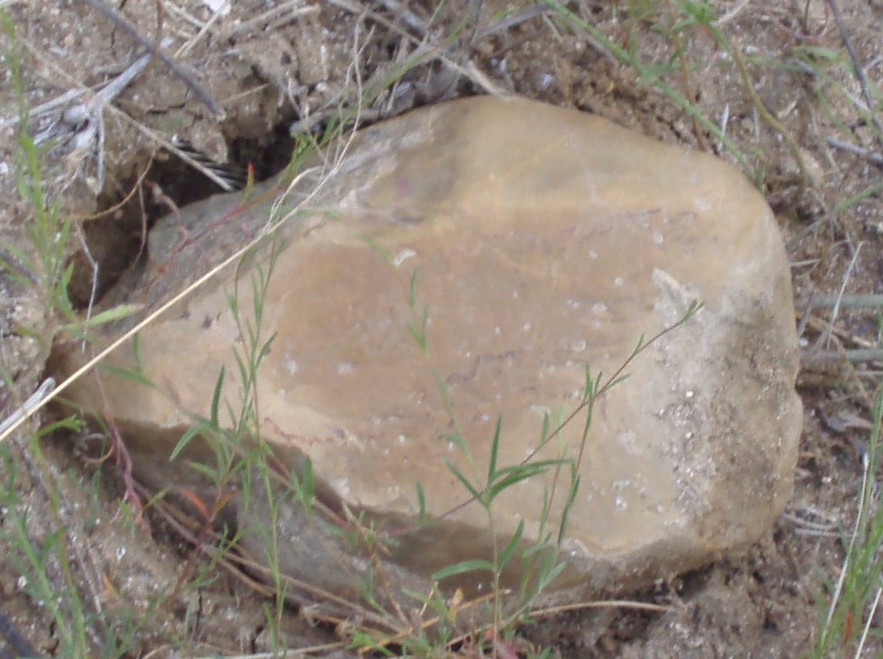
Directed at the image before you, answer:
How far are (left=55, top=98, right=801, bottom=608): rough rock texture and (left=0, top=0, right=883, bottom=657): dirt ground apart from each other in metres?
0.11

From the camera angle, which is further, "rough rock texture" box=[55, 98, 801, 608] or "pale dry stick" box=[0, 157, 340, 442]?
"rough rock texture" box=[55, 98, 801, 608]

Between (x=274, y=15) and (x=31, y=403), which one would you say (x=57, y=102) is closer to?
(x=274, y=15)

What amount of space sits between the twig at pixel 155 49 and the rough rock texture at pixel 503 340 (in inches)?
7.1

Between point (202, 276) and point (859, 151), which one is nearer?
point (202, 276)

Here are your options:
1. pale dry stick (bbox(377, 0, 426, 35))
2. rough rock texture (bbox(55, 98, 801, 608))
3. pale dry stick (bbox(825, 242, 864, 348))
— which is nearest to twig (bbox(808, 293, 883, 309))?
pale dry stick (bbox(825, 242, 864, 348))

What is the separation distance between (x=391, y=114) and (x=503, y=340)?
20.3 inches

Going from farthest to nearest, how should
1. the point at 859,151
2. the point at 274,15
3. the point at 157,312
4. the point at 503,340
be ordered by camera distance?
the point at 859,151 → the point at 274,15 → the point at 503,340 → the point at 157,312

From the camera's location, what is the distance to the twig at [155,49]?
160 cm

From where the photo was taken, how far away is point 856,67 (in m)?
1.89

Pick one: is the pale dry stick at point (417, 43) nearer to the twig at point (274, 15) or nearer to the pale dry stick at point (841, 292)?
the twig at point (274, 15)

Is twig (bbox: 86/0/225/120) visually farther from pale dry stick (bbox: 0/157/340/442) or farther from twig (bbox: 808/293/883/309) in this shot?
twig (bbox: 808/293/883/309)

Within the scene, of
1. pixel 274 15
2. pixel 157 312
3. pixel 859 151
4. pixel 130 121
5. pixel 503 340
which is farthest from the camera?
pixel 859 151

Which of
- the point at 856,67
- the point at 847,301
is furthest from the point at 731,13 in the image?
the point at 847,301

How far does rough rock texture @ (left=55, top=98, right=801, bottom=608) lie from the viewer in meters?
1.43
